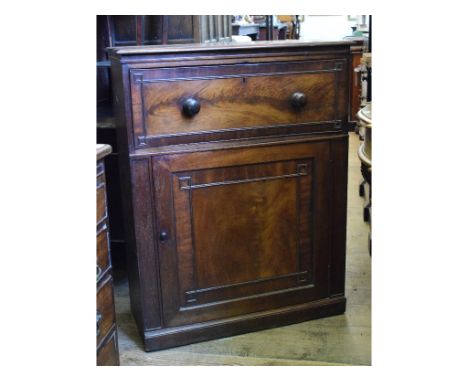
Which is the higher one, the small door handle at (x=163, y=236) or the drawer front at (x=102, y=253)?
the drawer front at (x=102, y=253)

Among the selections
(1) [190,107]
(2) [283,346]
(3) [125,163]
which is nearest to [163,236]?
(3) [125,163]

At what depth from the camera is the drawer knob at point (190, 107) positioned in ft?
4.23

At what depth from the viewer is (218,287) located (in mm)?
1484

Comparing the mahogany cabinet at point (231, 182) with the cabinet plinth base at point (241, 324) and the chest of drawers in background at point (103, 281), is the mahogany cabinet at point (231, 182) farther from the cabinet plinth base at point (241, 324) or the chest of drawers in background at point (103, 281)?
the chest of drawers in background at point (103, 281)

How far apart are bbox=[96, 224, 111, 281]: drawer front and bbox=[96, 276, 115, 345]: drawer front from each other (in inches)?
0.9

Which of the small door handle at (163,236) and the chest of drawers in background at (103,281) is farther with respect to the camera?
the small door handle at (163,236)

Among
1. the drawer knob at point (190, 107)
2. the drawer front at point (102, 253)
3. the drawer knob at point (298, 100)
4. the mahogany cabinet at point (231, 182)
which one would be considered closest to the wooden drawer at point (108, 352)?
the drawer front at point (102, 253)

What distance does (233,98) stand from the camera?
1.34 metres

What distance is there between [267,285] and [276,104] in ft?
1.60

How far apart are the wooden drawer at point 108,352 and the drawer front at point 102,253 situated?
0.40ft

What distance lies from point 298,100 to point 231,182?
0.85 ft

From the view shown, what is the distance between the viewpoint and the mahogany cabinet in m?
1.30

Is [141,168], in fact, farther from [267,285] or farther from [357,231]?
[357,231]
